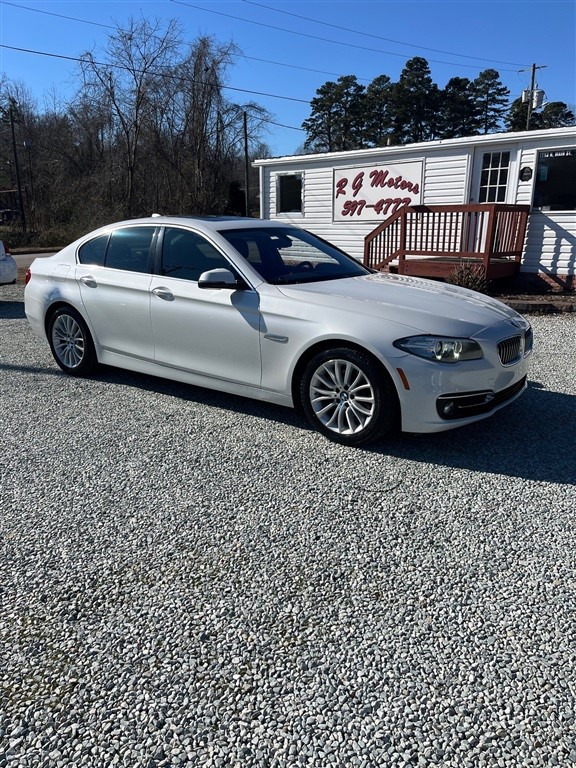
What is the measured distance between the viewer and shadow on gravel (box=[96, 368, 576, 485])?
4.03 metres

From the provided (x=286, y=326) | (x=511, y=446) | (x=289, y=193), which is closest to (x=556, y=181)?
(x=289, y=193)

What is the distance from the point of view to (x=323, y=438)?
455 centimetres

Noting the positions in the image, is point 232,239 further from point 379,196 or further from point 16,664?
point 379,196

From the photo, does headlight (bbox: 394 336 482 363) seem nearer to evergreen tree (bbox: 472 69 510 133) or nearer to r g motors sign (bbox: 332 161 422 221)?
r g motors sign (bbox: 332 161 422 221)

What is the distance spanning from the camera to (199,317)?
194 inches

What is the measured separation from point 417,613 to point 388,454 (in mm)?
1726

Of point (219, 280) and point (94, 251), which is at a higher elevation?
point (94, 251)

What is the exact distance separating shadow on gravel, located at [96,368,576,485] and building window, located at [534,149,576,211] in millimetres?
7582

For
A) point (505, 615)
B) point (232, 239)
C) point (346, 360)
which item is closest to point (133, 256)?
point (232, 239)

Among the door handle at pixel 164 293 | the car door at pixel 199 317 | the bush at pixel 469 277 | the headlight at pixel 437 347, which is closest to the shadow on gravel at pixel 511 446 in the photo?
the headlight at pixel 437 347

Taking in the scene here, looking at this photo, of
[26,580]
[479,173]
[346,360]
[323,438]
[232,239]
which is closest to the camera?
[26,580]

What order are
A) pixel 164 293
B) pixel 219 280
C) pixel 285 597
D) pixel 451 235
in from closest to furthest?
pixel 285 597
pixel 219 280
pixel 164 293
pixel 451 235

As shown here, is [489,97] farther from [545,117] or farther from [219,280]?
[219,280]

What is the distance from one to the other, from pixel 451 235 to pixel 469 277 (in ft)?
6.51
